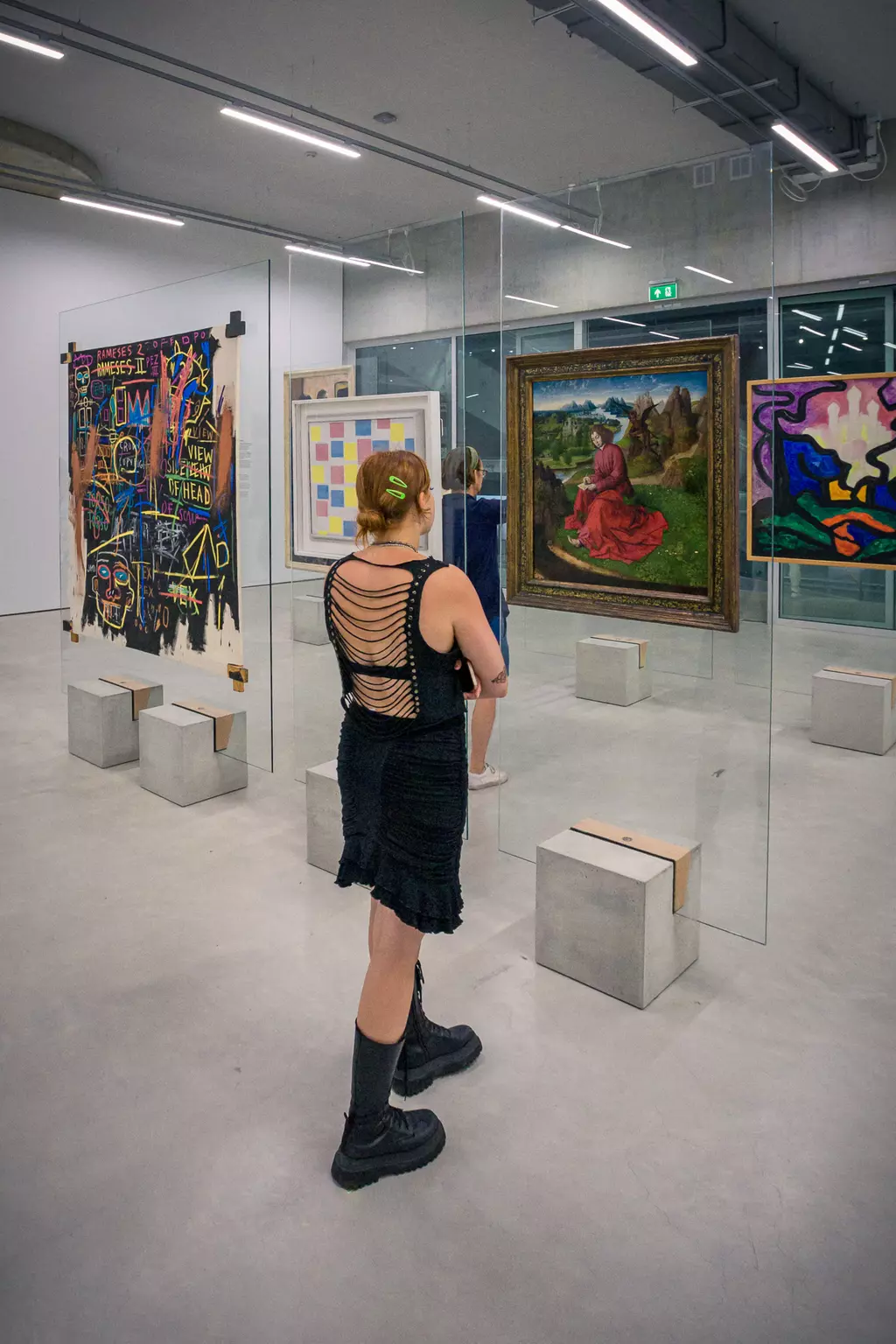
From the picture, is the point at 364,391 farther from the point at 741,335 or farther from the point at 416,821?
the point at 416,821

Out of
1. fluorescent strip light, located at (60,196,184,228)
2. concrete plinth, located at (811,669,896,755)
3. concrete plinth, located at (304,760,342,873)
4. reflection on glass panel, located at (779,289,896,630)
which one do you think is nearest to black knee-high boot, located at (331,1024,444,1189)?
concrete plinth, located at (304,760,342,873)

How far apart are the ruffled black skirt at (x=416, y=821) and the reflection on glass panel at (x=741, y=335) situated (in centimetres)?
132

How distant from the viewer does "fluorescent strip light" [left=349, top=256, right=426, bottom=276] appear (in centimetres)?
387

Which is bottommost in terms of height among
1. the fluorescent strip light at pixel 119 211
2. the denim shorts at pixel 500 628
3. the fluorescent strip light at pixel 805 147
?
the denim shorts at pixel 500 628

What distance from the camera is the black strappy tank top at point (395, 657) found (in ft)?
6.76

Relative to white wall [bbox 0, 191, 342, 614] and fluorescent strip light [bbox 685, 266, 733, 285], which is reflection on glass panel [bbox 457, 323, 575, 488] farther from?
white wall [bbox 0, 191, 342, 614]

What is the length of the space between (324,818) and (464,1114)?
61.9 inches

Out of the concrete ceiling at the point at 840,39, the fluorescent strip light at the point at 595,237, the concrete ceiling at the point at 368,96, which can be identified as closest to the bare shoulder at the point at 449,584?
the fluorescent strip light at the point at 595,237

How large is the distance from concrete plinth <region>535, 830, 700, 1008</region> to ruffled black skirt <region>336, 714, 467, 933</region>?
852mm

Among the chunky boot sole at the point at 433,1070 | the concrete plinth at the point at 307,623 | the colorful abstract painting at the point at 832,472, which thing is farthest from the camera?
the colorful abstract painting at the point at 832,472

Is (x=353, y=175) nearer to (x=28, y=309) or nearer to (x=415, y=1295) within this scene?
(x=28, y=309)

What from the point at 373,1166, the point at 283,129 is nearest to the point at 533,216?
the point at 373,1166

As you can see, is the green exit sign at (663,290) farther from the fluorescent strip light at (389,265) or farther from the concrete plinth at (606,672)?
the concrete plinth at (606,672)

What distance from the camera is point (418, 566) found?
6.80ft
